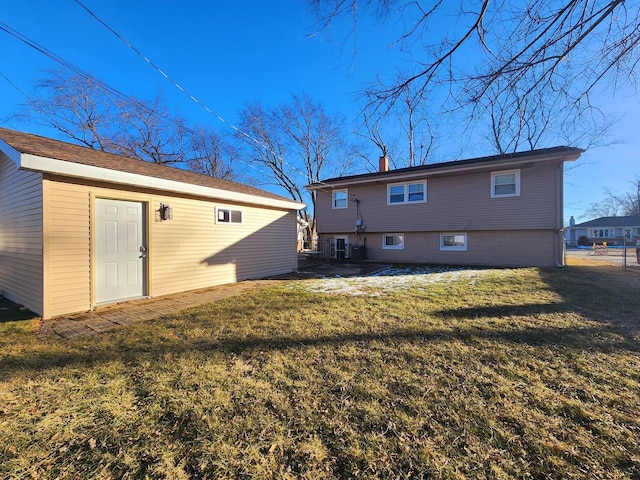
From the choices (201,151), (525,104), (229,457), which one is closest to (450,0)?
(525,104)

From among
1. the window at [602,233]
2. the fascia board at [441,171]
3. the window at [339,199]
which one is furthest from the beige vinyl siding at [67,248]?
the window at [602,233]

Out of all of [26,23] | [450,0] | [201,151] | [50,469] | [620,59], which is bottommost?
[50,469]

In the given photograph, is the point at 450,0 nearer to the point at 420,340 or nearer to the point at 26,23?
the point at 420,340

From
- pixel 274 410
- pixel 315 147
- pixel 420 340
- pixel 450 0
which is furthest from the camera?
pixel 315 147

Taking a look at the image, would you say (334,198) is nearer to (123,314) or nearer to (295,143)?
(123,314)

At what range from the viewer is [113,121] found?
18.6 metres

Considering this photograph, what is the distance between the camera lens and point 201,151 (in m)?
23.7

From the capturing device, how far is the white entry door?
5344 millimetres

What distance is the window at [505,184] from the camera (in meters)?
11.2

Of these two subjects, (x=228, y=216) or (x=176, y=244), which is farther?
(x=228, y=216)

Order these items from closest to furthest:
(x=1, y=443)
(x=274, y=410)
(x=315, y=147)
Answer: (x=1, y=443)
(x=274, y=410)
(x=315, y=147)

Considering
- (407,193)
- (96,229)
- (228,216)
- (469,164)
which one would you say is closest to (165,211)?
(96,229)

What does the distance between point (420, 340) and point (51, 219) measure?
6.18 metres

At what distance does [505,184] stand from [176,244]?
40.7 ft
